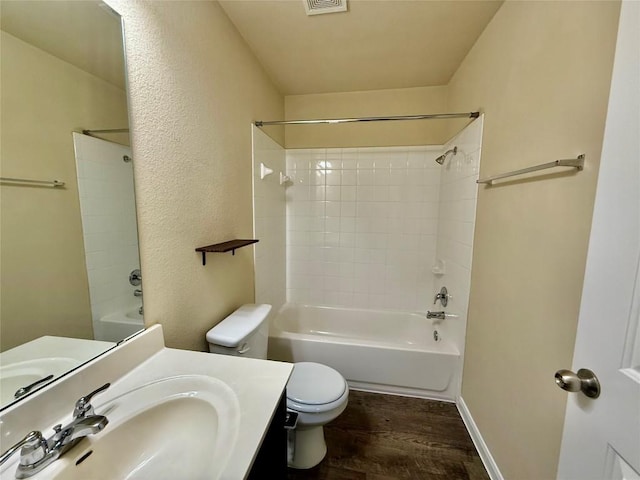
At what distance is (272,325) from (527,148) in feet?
7.06

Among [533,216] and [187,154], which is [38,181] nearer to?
[187,154]

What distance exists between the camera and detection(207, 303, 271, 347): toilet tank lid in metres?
1.22

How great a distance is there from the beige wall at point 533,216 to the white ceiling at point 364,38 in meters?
0.21

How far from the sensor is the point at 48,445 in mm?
567

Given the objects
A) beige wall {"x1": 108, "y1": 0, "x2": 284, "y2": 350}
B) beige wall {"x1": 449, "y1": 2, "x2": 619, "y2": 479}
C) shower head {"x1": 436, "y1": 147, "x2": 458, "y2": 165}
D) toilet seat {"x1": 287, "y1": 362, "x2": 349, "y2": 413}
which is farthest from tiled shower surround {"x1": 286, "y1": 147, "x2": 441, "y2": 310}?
toilet seat {"x1": 287, "y1": 362, "x2": 349, "y2": 413}

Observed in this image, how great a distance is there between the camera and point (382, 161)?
2.47 m

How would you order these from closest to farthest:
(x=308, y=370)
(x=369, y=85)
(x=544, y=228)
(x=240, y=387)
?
(x=240, y=387) < (x=544, y=228) < (x=308, y=370) < (x=369, y=85)

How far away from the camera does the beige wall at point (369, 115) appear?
2352 mm

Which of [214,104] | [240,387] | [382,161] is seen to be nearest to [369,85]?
[382,161]

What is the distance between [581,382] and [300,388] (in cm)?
119

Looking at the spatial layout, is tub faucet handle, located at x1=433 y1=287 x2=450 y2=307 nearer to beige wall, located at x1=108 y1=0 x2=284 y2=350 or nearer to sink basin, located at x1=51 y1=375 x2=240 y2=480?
beige wall, located at x1=108 y1=0 x2=284 y2=350

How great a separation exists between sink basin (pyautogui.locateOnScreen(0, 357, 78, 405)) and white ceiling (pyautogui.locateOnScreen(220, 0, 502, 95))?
1.75m

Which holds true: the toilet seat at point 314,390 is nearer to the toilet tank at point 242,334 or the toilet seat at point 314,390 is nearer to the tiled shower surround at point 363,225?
the toilet tank at point 242,334

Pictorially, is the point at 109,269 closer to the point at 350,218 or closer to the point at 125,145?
the point at 125,145
